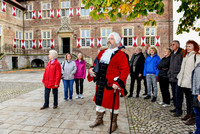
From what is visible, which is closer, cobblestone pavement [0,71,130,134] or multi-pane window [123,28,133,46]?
cobblestone pavement [0,71,130,134]

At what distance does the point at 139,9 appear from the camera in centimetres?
400

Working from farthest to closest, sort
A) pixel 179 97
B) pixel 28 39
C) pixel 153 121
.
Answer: pixel 28 39
pixel 179 97
pixel 153 121

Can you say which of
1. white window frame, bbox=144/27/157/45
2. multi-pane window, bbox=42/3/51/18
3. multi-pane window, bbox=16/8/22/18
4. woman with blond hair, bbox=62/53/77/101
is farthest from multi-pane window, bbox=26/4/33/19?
woman with blond hair, bbox=62/53/77/101

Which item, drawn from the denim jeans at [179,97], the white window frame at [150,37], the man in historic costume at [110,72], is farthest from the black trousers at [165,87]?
the white window frame at [150,37]

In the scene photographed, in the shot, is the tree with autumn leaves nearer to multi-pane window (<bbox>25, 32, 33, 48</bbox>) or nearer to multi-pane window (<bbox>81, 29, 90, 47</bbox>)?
multi-pane window (<bbox>81, 29, 90, 47</bbox>)

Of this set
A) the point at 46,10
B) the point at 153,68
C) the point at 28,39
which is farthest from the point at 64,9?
the point at 153,68

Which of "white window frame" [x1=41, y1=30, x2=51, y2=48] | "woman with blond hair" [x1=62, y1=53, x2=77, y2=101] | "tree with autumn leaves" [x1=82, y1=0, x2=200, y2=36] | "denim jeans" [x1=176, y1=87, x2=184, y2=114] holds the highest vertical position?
"white window frame" [x1=41, y1=30, x2=51, y2=48]

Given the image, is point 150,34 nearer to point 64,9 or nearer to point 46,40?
point 64,9

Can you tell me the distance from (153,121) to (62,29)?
17.9 meters

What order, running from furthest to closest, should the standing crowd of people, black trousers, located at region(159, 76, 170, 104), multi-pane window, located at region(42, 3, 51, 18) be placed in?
multi-pane window, located at region(42, 3, 51, 18), black trousers, located at region(159, 76, 170, 104), the standing crowd of people

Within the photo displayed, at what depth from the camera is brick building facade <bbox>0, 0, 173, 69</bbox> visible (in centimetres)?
1734

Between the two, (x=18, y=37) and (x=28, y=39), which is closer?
(x=18, y=37)

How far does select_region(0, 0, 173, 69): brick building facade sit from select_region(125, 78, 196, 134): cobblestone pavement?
14157mm

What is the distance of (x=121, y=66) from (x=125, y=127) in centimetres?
135
